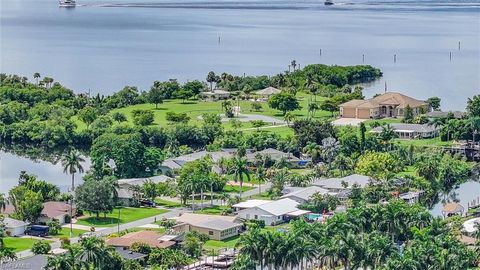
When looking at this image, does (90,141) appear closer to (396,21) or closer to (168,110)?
(168,110)

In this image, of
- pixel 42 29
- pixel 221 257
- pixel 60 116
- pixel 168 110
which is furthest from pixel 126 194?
pixel 42 29

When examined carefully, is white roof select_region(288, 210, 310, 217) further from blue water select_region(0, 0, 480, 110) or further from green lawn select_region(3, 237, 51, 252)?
blue water select_region(0, 0, 480, 110)

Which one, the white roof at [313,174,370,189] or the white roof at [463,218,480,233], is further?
the white roof at [313,174,370,189]

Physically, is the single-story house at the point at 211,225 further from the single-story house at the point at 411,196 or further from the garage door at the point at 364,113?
the garage door at the point at 364,113

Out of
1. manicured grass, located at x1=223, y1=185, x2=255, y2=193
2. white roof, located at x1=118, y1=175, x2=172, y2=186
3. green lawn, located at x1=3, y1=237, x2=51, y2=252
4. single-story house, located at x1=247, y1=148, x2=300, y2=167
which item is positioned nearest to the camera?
green lawn, located at x1=3, y1=237, x2=51, y2=252

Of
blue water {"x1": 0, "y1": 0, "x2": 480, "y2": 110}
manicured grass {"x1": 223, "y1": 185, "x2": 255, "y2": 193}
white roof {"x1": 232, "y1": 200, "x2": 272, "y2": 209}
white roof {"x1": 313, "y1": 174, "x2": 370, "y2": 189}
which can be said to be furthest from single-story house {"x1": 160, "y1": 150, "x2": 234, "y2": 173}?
blue water {"x1": 0, "y1": 0, "x2": 480, "y2": 110}

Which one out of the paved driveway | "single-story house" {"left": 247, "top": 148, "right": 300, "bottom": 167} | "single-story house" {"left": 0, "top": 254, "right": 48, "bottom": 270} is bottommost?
"single-story house" {"left": 0, "top": 254, "right": 48, "bottom": 270}

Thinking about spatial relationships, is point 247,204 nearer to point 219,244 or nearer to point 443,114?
point 219,244

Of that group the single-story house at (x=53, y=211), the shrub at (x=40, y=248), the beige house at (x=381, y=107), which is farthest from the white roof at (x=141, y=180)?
the beige house at (x=381, y=107)
